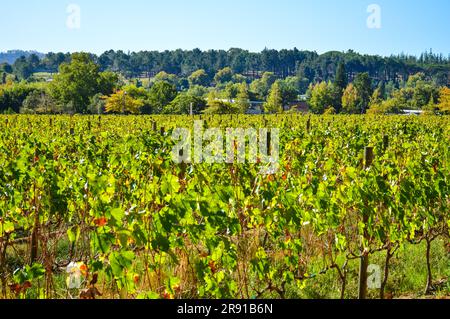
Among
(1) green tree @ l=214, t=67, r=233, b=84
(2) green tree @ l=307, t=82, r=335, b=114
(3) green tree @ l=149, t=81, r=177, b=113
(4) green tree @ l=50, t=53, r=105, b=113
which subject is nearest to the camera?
(4) green tree @ l=50, t=53, r=105, b=113

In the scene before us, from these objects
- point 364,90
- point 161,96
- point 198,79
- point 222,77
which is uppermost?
point 222,77

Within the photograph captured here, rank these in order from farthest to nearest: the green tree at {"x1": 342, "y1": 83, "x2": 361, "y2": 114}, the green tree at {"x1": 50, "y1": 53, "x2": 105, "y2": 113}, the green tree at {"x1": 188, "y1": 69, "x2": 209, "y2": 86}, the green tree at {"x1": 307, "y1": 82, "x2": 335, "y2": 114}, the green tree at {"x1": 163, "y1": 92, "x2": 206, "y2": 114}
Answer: the green tree at {"x1": 188, "y1": 69, "x2": 209, "y2": 86} < the green tree at {"x1": 307, "y1": 82, "x2": 335, "y2": 114} < the green tree at {"x1": 342, "y1": 83, "x2": 361, "y2": 114} < the green tree at {"x1": 50, "y1": 53, "x2": 105, "y2": 113} < the green tree at {"x1": 163, "y1": 92, "x2": 206, "y2": 114}

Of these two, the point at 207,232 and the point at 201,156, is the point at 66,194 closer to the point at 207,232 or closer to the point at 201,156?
the point at 207,232

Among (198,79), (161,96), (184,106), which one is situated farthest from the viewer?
(198,79)

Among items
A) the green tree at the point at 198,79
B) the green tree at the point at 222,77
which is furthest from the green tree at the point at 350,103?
the green tree at the point at 222,77

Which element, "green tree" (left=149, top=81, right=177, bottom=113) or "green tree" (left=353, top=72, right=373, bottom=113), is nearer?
"green tree" (left=149, top=81, right=177, bottom=113)

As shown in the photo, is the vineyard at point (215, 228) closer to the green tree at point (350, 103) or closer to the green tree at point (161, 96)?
the green tree at point (161, 96)

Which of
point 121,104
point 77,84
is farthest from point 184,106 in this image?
point 77,84

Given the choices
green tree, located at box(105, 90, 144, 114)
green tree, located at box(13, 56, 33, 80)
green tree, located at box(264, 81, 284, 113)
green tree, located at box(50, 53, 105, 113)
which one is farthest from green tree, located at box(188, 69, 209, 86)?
green tree, located at box(105, 90, 144, 114)

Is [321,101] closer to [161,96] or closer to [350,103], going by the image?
[350,103]

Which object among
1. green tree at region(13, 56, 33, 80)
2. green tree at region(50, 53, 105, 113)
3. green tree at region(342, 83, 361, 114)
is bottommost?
green tree at region(342, 83, 361, 114)

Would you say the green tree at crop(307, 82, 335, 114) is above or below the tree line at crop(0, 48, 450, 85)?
below

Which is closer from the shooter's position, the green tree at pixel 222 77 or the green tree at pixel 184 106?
the green tree at pixel 184 106

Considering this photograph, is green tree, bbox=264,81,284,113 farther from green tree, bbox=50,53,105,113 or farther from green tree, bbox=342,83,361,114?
green tree, bbox=50,53,105,113
